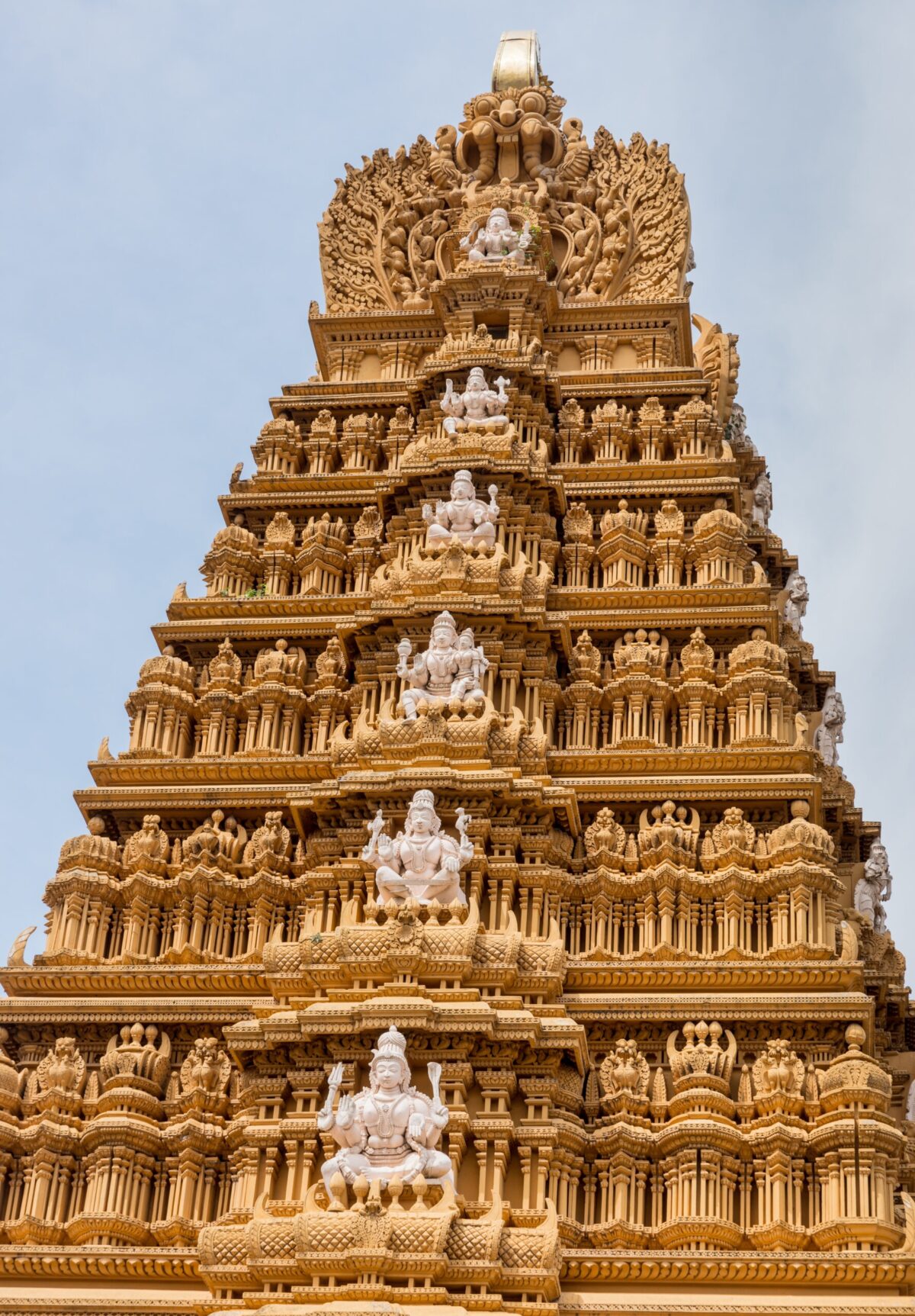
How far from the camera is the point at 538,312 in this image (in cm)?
3675

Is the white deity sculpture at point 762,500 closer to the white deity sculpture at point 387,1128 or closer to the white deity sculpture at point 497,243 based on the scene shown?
the white deity sculpture at point 497,243

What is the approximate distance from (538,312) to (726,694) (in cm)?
842

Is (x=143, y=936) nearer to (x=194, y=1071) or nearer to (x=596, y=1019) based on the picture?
(x=194, y=1071)

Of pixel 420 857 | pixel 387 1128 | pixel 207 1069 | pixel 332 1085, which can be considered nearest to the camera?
pixel 387 1128

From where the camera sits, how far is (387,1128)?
2453 cm

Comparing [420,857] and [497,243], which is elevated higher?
[497,243]

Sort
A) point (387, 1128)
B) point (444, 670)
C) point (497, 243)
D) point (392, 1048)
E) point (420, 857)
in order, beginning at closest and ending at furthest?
1. point (387, 1128)
2. point (392, 1048)
3. point (420, 857)
4. point (444, 670)
5. point (497, 243)

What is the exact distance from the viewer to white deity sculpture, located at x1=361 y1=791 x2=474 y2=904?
27156 millimetres

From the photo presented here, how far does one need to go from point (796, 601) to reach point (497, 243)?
24.9 ft

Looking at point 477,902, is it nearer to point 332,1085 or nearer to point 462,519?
point 332,1085

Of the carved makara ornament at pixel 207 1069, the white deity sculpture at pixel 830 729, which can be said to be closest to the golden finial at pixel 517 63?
the white deity sculpture at pixel 830 729

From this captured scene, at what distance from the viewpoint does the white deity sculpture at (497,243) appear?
36.9 metres

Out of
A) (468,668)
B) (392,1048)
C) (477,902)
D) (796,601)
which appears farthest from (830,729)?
(392,1048)

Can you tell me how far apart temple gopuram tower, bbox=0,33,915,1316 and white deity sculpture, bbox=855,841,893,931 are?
3.4 inches
